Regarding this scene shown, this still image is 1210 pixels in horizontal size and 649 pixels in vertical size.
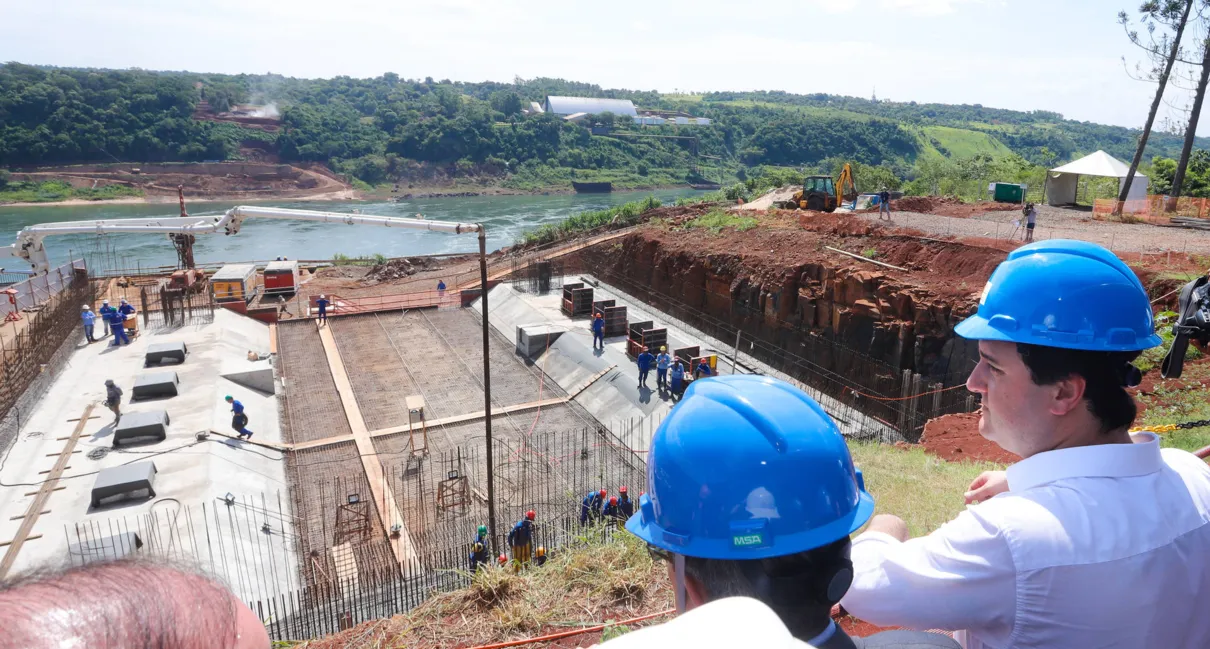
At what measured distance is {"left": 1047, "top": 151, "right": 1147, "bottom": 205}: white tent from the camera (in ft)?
89.4

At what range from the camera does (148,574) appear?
0.97 metres

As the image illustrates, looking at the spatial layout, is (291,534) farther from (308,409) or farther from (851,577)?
(851,577)

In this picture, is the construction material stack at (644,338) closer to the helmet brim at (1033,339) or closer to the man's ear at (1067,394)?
the helmet brim at (1033,339)

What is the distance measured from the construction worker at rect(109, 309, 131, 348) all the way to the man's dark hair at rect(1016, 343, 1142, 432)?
2576 centimetres

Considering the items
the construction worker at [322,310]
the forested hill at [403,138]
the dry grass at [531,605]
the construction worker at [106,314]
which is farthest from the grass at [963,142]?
the dry grass at [531,605]

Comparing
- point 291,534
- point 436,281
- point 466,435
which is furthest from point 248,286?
point 291,534

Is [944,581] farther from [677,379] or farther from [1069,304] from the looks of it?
[677,379]

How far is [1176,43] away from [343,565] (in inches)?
1345

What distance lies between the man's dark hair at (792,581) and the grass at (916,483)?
400 centimetres

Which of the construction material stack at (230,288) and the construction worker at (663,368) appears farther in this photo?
the construction material stack at (230,288)

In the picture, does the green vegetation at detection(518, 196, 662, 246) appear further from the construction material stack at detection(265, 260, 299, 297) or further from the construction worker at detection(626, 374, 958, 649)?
the construction worker at detection(626, 374, 958, 649)

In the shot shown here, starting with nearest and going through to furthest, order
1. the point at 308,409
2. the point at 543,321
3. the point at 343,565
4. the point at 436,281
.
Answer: the point at 343,565, the point at 308,409, the point at 543,321, the point at 436,281

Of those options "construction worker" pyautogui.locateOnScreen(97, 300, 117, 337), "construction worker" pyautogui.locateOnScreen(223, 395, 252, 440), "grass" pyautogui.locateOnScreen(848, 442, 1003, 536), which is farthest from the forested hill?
"construction worker" pyautogui.locateOnScreen(223, 395, 252, 440)

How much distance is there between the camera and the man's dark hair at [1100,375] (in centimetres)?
171
